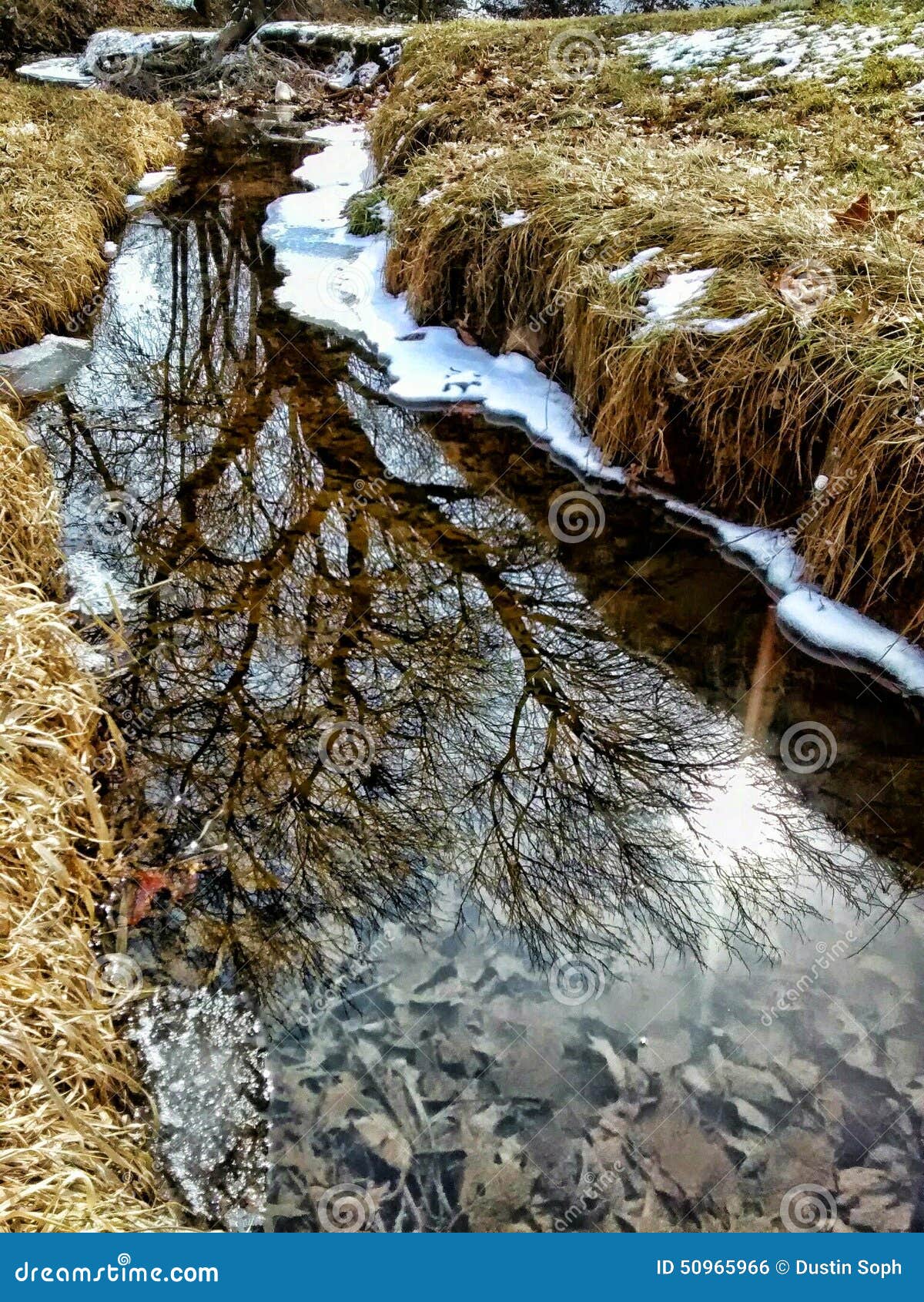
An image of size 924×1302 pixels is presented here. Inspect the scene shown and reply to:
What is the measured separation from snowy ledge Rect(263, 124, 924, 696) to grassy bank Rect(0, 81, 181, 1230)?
2464 mm

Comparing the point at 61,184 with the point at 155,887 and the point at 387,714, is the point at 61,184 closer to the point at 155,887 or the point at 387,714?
the point at 387,714

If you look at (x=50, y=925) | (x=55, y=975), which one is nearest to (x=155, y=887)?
(x=50, y=925)

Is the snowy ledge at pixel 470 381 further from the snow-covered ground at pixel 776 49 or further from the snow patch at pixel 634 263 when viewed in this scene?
the snow-covered ground at pixel 776 49

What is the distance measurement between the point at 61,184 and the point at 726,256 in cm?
611

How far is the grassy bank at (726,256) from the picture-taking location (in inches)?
128

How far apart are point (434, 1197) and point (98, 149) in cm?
1013

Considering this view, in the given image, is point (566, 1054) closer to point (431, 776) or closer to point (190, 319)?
point (431, 776)

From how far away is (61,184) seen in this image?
719 centimetres

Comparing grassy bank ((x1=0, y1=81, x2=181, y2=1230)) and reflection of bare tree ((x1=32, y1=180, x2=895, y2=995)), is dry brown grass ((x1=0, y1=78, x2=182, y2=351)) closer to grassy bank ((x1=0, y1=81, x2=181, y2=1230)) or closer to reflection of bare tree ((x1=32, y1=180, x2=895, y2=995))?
reflection of bare tree ((x1=32, y1=180, x2=895, y2=995))

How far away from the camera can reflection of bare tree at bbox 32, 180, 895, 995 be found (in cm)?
249

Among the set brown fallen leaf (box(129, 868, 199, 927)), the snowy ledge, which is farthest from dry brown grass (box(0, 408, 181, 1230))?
the snowy ledge

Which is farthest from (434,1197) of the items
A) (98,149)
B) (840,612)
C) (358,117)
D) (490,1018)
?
(358,117)

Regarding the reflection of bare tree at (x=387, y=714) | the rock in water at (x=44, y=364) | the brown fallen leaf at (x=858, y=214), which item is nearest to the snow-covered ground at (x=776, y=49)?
Answer: the brown fallen leaf at (x=858, y=214)

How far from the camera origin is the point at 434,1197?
187cm
